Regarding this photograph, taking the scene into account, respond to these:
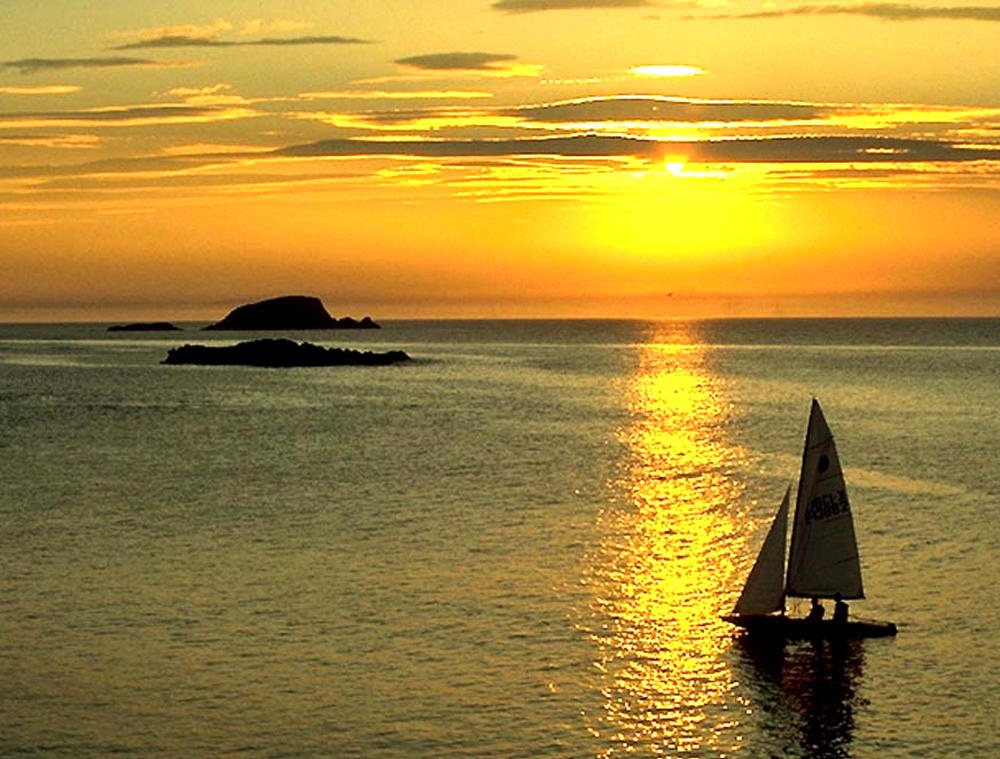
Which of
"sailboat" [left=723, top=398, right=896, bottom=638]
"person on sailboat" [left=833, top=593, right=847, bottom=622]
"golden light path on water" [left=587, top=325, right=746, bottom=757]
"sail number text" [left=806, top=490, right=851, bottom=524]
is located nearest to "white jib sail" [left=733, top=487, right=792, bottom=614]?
"sailboat" [left=723, top=398, right=896, bottom=638]

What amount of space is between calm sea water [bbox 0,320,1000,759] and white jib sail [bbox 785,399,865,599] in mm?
2642

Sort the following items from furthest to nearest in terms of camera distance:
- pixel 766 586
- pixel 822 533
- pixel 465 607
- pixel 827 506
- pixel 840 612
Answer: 1. pixel 465 607
2. pixel 827 506
3. pixel 822 533
4. pixel 766 586
5. pixel 840 612

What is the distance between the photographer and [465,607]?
54969 millimetres

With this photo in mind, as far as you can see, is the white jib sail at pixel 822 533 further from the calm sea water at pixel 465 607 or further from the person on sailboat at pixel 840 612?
the calm sea water at pixel 465 607

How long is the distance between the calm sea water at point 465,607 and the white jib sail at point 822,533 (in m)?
2.64

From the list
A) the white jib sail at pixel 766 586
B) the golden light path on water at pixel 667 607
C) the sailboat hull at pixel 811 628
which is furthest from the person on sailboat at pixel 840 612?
the golden light path on water at pixel 667 607

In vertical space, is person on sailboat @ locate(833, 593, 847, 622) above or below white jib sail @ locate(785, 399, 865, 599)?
below

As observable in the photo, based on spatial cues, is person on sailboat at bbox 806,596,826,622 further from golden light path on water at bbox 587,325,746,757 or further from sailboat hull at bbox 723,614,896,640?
golden light path on water at bbox 587,325,746,757

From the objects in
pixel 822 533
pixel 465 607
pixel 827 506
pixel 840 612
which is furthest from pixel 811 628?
pixel 465 607

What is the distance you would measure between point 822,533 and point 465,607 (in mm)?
11782

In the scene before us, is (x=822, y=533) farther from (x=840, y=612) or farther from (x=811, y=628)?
(x=811, y=628)

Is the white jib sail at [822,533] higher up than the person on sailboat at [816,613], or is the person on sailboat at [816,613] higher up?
the white jib sail at [822,533]

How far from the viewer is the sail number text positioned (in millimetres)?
52844

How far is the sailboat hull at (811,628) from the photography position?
165 ft
